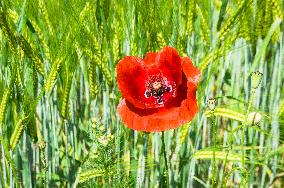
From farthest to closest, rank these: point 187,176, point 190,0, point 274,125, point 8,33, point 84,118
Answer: point 84,118
point 274,125
point 187,176
point 190,0
point 8,33

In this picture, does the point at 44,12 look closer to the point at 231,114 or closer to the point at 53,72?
the point at 53,72

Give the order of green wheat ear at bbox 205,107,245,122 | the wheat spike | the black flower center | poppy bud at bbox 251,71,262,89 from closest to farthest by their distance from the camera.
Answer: poppy bud at bbox 251,71,262,89 < the black flower center < green wheat ear at bbox 205,107,245,122 < the wheat spike

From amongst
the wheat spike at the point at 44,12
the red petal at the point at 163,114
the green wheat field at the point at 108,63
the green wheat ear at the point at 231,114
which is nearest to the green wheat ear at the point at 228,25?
the green wheat field at the point at 108,63

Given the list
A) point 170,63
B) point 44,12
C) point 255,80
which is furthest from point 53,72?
point 255,80

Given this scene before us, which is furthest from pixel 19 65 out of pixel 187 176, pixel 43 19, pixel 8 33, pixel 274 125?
pixel 274 125

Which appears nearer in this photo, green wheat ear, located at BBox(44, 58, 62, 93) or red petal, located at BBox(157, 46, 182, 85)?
red petal, located at BBox(157, 46, 182, 85)

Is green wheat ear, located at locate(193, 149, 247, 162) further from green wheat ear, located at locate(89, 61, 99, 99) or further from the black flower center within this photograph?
green wheat ear, located at locate(89, 61, 99, 99)

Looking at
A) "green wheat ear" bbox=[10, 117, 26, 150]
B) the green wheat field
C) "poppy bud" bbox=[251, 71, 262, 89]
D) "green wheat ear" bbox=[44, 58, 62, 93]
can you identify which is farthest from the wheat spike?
"poppy bud" bbox=[251, 71, 262, 89]

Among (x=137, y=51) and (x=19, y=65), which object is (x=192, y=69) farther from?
(x=19, y=65)
